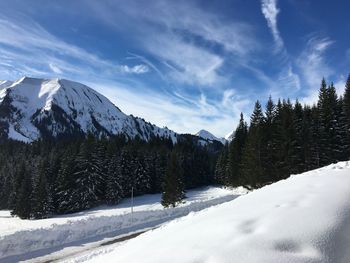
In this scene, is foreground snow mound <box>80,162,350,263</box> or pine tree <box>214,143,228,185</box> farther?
pine tree <box>214,143,228,185</box>

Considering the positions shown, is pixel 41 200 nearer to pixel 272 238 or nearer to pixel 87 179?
pixel 87 179

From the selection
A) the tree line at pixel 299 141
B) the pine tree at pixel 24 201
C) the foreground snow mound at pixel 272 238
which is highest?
the tree line at pixel 299 141

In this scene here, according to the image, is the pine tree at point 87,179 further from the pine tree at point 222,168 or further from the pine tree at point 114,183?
the pine tree at point 222,168

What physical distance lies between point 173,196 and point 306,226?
44.1 meters

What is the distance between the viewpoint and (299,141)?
47.3m

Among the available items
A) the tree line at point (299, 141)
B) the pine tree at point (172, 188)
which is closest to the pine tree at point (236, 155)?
the tree line at point (299, 141)

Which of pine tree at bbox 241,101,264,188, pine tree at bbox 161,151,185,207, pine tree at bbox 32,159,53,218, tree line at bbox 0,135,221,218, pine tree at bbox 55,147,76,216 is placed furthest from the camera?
pine tree at bbox 55,147,76,216

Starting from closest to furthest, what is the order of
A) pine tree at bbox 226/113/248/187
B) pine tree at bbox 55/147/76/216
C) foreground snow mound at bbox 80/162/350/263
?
foreground snow mound at bbox 80/162/350/263
pine tree at bbox 55/147/76/216
pine tree at bbox 226/113/248/187

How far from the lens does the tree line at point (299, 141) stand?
46.2m

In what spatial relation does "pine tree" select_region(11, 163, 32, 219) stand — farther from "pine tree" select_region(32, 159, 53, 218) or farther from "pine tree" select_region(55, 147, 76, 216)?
"pine tree" select_region(55, 147, 76, 216)

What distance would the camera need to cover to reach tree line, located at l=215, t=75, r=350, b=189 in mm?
46156

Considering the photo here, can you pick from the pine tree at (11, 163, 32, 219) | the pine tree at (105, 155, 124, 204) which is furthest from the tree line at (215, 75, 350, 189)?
the pine tree at (11, 163, 32, 219)

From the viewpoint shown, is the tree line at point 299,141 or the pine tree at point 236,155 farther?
the pine tree at point 236,155

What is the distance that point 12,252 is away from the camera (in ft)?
53.2
